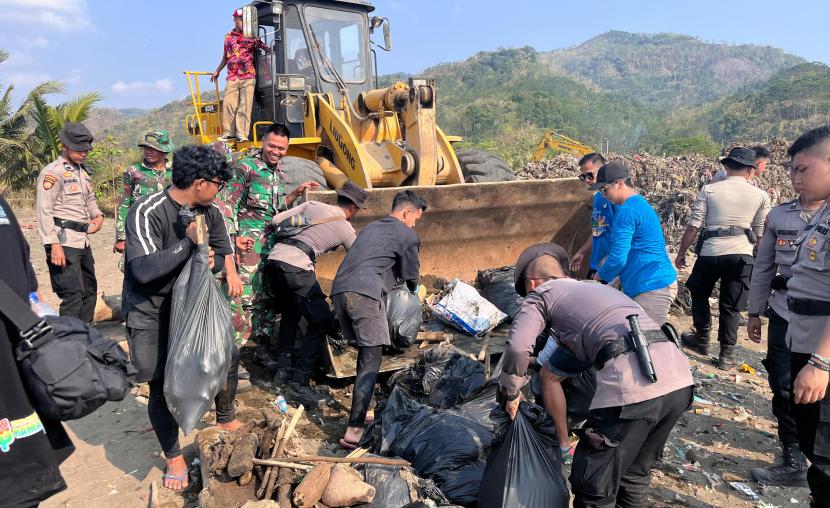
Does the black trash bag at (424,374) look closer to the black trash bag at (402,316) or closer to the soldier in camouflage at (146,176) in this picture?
the black trash bag at (402,316)

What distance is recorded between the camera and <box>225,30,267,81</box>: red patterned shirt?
264 inches

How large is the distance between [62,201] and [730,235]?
5.56 m

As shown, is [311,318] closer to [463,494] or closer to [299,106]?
[463,494]

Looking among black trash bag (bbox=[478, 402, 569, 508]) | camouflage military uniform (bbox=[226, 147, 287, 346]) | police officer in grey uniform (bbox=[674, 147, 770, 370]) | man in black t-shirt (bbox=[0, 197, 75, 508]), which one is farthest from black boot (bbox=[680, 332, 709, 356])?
man in black t-shirt (bbox=[0, 197, 75, 508])

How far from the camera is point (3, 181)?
13.0 meters

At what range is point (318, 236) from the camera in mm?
4254

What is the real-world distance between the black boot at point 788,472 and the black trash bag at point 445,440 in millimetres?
1706

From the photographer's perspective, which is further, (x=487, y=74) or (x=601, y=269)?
(x=487, y=74)

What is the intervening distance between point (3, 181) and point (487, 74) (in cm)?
5765

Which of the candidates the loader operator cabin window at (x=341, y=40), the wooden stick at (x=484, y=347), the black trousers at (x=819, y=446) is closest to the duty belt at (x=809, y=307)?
the black trousers at (x=819, y=446)

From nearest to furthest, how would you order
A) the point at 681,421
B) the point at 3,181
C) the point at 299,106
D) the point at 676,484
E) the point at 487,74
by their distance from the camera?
the point at 676,484 → the point at 681,421 → the point at 299,106 → the point at 3,181 → the point at 487,74

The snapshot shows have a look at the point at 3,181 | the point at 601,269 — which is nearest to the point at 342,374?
the point at 601,269

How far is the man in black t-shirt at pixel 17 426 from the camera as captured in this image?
1.71 m

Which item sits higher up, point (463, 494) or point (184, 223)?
point (184, 223)
